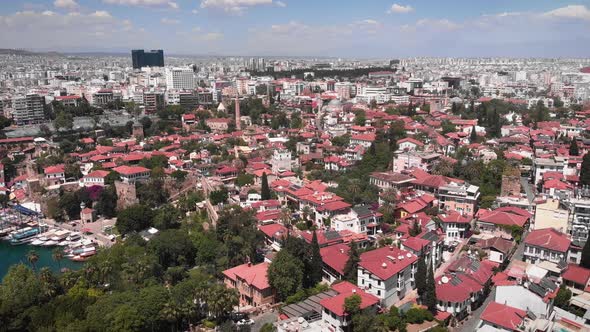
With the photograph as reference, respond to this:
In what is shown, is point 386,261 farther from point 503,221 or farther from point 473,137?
point 473,137

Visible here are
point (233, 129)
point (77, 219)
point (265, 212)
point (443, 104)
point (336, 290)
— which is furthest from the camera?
point (443, 104)

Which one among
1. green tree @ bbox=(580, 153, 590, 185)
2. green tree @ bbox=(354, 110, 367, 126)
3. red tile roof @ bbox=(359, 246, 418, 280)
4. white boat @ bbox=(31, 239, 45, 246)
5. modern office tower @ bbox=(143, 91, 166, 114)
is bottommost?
white boat @ bbox=(31, 239, 45, 246)

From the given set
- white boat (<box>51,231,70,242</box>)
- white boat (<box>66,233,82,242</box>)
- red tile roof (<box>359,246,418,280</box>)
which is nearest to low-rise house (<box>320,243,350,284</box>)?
red tile roof (<box>359,246,418,280</box>)

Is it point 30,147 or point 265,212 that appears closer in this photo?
point 265,212

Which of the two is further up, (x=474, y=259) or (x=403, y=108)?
(x=403, y=108)

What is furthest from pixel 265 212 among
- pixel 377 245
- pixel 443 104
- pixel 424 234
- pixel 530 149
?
pixel 443 104

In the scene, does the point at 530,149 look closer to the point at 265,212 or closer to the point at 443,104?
the point at 265,212

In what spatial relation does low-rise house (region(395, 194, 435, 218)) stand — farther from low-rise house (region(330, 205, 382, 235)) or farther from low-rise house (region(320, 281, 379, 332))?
low-rise house (region(320, 281, 379, 332))
